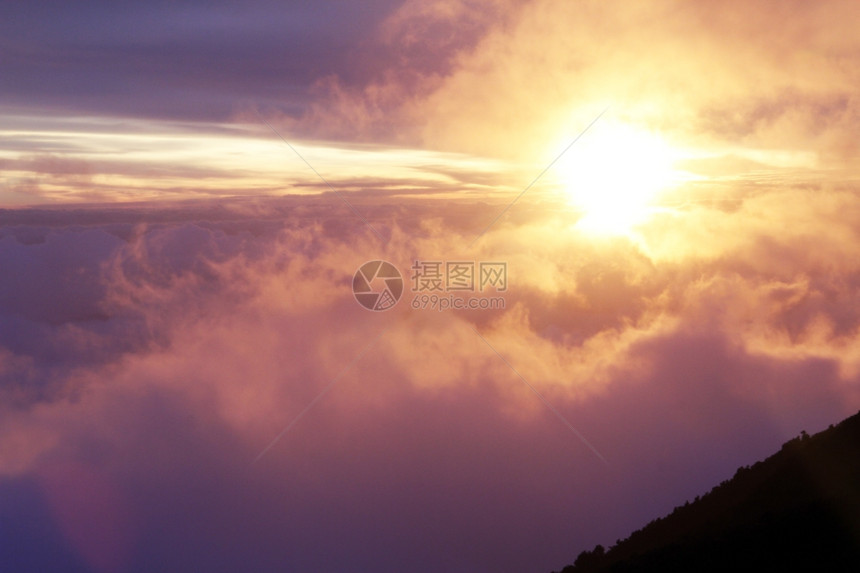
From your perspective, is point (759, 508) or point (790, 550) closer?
point (790, 550)

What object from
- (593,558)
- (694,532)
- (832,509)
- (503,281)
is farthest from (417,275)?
(832,509)

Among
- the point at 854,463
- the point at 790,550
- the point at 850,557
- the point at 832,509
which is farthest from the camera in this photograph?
the point at 854,463

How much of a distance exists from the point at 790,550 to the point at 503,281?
41.5 meters

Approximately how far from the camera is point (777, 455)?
104 feet

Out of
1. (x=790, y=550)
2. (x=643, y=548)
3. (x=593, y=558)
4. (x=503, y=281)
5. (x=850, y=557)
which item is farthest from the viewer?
(x=503, y=281)

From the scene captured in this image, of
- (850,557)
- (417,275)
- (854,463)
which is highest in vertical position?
(417,275)

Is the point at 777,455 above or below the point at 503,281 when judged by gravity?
below

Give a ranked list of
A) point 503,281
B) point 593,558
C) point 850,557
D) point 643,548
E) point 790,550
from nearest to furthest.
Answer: point 850,557 < point 790,550 < point 643,548 < point 593,558 < point 503,281

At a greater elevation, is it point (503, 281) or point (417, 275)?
point (417, 275)

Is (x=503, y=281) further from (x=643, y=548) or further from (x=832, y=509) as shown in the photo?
(x=832, y=509)

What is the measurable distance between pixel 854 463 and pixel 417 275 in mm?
42135

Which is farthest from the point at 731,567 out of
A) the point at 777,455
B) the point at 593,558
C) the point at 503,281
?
the point at 503,281

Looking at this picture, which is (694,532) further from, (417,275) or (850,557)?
(417,275)

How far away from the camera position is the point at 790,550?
1791 cm
